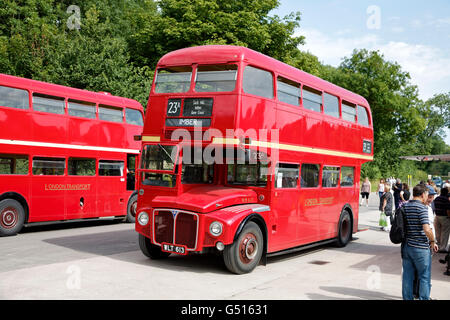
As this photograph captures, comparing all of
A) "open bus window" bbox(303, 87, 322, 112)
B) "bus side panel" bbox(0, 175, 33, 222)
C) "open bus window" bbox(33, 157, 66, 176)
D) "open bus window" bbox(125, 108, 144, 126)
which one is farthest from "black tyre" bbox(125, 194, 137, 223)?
"open bus window" bbox(303, 87, 322, 112)

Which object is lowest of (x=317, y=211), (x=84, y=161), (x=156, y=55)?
(x=317, y=211)

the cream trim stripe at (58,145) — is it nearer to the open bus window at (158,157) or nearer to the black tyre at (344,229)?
the open bus window at (158,157)

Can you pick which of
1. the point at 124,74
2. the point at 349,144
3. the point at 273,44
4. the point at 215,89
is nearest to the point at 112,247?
the point at 215,89

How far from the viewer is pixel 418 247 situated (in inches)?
249

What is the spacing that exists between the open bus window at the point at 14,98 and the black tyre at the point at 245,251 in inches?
310

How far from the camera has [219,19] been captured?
92.9 feet

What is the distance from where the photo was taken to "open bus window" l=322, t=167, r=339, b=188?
12.1 metres

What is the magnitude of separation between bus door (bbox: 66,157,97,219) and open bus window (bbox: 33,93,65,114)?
158cm

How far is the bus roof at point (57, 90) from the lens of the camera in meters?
12.9

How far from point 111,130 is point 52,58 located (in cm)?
1142

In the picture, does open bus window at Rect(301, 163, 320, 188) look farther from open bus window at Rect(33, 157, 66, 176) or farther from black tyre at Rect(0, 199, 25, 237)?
black tyre at Rect(0, 199, 25, 237)

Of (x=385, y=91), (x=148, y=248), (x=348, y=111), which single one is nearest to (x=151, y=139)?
(x=148, y=248)

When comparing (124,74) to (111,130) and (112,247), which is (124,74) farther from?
(112,247)

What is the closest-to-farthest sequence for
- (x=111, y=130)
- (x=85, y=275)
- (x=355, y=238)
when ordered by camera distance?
(x=85, y=275), (x=355, y=238), (x=111, y=130)
